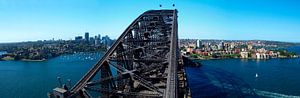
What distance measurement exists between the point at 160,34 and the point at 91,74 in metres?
12.9

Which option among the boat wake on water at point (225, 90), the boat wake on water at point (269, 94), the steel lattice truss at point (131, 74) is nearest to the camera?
the steel lattice truss at point (131, 74)

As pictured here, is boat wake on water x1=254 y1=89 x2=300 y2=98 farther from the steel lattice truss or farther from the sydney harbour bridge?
the sydney harbour bridge

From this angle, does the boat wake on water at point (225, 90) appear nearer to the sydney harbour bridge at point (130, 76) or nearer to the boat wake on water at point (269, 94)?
the boat wake on water at point (269, 94)

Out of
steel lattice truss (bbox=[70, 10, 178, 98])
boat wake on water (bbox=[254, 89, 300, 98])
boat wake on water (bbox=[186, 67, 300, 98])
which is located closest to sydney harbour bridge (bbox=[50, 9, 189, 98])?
steel lattice truss (bbox=[70, 10, 178, 98])

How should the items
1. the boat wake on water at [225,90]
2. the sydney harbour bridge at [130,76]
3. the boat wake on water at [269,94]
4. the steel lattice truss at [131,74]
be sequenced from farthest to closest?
the boat wake on water at [269,94] → the boat wake on water at [225,90] → the steel lattice truss at [131,74] → the sydney harbour bridge at [130,76]

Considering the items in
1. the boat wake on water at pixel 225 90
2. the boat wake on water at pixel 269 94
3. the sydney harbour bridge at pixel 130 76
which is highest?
the sydney harbour bridge at pixel 130 76

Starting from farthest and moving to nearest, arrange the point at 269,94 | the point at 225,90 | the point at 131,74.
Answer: the point at 225,90 < the point at 269,94 < the point at 131,74

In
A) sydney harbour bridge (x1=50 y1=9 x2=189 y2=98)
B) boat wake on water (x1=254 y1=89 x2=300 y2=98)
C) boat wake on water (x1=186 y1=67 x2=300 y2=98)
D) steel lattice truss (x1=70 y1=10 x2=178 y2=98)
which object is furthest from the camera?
Result: boat wake on water (x1=254 y1=89 x2=300 y2=98)

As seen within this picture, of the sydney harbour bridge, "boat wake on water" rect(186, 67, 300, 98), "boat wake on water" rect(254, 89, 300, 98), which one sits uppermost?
the sydney harbour bridge

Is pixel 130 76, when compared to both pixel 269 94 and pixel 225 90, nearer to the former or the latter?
pixel 225 90

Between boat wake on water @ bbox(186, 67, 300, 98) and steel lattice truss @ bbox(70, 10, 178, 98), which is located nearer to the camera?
steel lattice truss @ bbox(70, 10, 178, 98)

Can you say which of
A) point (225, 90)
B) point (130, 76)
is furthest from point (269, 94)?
point (130, 76)

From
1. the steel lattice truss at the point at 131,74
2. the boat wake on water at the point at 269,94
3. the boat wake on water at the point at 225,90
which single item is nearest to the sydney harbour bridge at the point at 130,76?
the steel lattice truss at the point at 131,74

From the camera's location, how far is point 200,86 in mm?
36219
